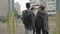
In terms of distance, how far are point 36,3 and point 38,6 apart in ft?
0.36

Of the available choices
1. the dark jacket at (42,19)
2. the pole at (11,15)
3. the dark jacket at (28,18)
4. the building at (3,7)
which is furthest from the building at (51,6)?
the building at (3,7)

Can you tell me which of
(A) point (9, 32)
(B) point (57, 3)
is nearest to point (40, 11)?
(B) point (57, 3)

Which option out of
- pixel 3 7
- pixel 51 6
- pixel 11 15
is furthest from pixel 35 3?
pixel 3 7

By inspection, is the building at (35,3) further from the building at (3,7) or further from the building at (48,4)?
the building at (3,7)

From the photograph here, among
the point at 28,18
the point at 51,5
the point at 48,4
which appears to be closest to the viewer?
the point at 51,5

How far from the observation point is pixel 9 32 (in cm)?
630

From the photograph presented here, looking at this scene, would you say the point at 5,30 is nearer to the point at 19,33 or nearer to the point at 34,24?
the point at 19,33

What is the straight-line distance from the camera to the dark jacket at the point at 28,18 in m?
6.23

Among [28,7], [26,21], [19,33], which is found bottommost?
[19,33]

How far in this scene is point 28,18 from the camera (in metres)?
Result: 6.26

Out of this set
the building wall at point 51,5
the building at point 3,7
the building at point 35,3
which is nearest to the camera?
the building wall at point 51,5

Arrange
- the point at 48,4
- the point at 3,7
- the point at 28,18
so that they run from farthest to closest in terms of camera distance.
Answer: the point at 3,7, the point at 28,18, the point at 48,4

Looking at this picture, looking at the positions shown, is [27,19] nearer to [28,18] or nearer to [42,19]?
[28,18]

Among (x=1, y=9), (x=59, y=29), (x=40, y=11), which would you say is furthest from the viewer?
(x=1, y=9)
